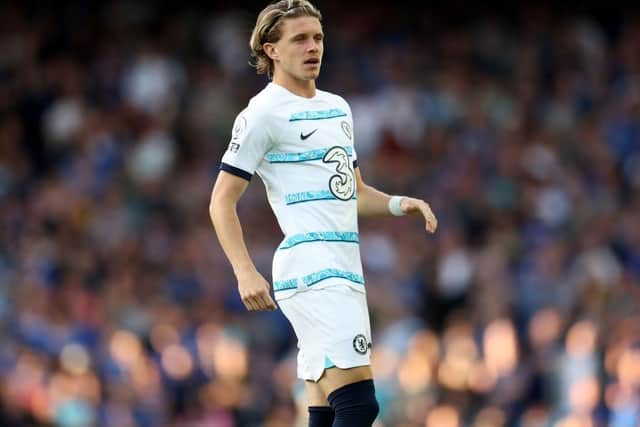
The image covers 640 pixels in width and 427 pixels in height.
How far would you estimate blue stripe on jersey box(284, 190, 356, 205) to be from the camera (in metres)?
6.59

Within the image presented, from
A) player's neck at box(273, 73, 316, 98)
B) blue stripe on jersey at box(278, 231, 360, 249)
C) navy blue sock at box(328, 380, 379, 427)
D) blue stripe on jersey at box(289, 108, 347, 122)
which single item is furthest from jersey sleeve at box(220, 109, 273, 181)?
navy blue sock at box(328, 380, 379, 427)

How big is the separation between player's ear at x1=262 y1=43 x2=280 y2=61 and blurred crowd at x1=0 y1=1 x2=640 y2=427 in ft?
20.4

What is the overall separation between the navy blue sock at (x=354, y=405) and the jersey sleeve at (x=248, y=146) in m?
1.07

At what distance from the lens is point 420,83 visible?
18.2m

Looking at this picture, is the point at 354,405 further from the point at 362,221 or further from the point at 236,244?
the point at 362,221

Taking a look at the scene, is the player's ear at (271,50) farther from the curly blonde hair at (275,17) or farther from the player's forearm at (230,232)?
the player's forearm at (230,232)

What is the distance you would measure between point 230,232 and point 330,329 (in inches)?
24.8

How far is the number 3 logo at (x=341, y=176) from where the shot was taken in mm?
6637

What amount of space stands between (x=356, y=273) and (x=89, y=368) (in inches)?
314

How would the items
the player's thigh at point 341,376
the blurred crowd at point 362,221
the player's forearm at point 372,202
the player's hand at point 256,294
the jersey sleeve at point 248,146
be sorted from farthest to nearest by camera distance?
the blurred crowd at point 362,221 < the player's forearm at point 372,202 < the jersey sleeve at point 248,146 < the player's thigh at point 341,376 < the player's hand at point 256,294

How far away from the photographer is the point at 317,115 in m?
6.70

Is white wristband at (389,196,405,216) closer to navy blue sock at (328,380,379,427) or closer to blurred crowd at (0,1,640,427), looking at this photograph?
navy blue sock at (328,380,379,427)

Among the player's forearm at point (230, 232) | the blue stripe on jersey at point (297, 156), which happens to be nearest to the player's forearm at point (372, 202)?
the blue stripe on jersey at point (297, 156)

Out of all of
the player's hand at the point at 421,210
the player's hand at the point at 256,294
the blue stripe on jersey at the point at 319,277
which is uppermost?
the player's hand at the point at 421,210
